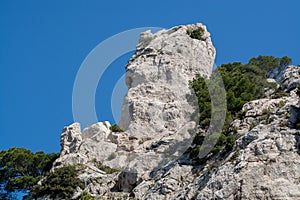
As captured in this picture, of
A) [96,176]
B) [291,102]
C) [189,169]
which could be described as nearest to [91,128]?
[96,176]

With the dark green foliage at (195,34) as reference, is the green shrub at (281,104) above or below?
below

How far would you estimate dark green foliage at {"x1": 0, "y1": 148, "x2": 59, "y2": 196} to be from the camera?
57.9 m

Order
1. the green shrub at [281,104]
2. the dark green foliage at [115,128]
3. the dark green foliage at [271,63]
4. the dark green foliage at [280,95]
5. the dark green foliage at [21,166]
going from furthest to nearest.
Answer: the dark green foliage at [271,63] → the dark green foliage at [115,128] → the dark green foliage at [21,166] → the dark green foliage at [280,95] → the green shrub at [281,104]

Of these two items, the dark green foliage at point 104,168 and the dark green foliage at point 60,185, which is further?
the dark green foliage at point 104,168

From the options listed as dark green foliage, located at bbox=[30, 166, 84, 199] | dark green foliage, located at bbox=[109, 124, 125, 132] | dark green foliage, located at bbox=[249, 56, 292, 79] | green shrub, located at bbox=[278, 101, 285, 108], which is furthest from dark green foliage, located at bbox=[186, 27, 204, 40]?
green shrub, located at bbox=[278, 101, 285, 108]

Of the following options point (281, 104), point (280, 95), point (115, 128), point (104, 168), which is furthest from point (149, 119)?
point (281, 104)

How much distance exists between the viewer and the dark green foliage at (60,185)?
4594 cm

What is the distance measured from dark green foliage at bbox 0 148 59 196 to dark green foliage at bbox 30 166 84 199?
9.68 metres

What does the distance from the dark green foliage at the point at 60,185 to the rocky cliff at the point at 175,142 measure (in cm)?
100

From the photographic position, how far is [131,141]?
5903cm

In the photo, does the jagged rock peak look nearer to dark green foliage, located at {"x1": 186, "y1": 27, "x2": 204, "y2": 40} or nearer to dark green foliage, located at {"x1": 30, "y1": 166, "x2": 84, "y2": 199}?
dark green foliage, located at {"x1": 186, "y1": 27, "x2": 204, "y2": 40}

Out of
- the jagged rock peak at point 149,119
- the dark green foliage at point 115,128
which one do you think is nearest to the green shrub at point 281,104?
the jagged rock peak at point 149,119

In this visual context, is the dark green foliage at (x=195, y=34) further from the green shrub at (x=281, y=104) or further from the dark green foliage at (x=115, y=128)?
the green shrub at (x=281, y=104)

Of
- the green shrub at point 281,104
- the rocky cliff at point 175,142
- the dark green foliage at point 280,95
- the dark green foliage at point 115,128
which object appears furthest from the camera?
the dark green foliage at point 115,128
